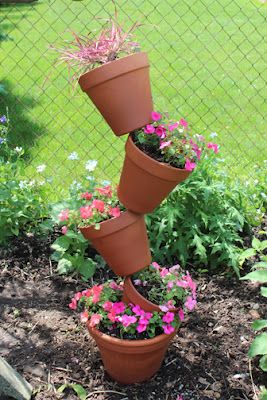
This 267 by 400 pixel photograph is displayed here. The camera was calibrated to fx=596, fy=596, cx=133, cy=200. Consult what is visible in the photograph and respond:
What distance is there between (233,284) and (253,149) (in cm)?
192

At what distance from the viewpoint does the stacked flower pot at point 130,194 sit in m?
2.30

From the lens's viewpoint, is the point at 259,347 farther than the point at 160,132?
Yes

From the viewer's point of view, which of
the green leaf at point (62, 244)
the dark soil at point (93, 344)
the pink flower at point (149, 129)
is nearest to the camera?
the pink flower at point (149, 129)

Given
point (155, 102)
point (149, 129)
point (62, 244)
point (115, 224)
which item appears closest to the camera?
point (149, 129)

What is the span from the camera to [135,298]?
8.61 feet

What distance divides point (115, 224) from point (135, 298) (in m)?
0.35

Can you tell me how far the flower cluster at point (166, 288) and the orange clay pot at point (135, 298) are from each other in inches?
1.5

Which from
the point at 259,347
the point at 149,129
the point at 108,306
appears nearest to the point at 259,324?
the point at 259,347

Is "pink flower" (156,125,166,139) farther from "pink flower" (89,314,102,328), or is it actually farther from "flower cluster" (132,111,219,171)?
"pink flower" (89,314,102,328)

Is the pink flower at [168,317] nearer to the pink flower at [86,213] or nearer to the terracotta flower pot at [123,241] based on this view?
the terracotta flower pot at [123,241]

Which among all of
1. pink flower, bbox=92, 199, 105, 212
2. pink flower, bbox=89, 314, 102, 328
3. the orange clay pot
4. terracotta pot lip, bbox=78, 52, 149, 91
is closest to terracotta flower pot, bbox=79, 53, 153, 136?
terracotta pot lip, bbox=78, 52, 149, 91

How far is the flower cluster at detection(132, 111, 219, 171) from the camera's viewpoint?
2.39 metres

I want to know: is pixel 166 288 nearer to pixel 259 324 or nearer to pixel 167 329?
pixel 167 329

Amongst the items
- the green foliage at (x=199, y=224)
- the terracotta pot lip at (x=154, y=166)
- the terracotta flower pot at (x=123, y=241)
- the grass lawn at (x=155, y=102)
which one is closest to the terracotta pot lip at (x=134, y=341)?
the terracotta flower pot at (x=123, y=241)
